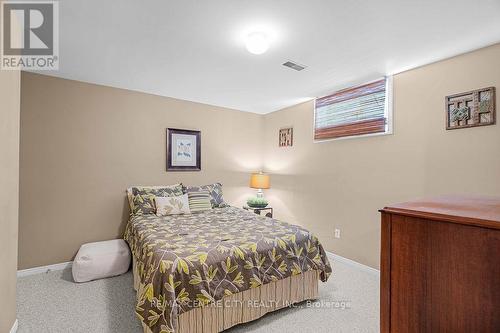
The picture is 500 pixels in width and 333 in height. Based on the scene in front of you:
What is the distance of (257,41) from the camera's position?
2.00m

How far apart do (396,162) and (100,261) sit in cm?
351

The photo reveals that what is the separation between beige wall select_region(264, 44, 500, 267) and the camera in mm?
2141

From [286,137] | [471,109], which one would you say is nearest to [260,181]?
[286,137]

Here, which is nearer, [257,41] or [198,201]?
[257,41]

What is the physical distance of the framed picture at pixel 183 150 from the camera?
12.1 ft

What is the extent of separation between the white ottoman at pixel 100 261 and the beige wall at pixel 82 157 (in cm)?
40

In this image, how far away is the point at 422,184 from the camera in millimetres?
2473

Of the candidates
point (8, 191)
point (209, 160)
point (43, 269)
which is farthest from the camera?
point (209, 160)

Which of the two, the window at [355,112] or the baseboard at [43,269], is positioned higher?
the window at [355,112]

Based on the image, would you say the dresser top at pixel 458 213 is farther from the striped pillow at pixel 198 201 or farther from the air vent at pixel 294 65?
the striped pillow at pixel 198 201

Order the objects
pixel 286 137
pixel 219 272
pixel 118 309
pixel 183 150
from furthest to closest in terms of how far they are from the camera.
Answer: pixel 286 137
pixel 183 150
pixel 118 309
pixel 219 272

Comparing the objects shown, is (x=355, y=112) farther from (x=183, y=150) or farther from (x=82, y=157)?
(x=82, y=157)

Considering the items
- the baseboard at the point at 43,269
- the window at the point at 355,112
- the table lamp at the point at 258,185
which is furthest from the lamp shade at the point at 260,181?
the baseboard at the point at 43,269

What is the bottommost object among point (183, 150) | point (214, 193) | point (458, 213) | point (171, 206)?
point (171, 206)
